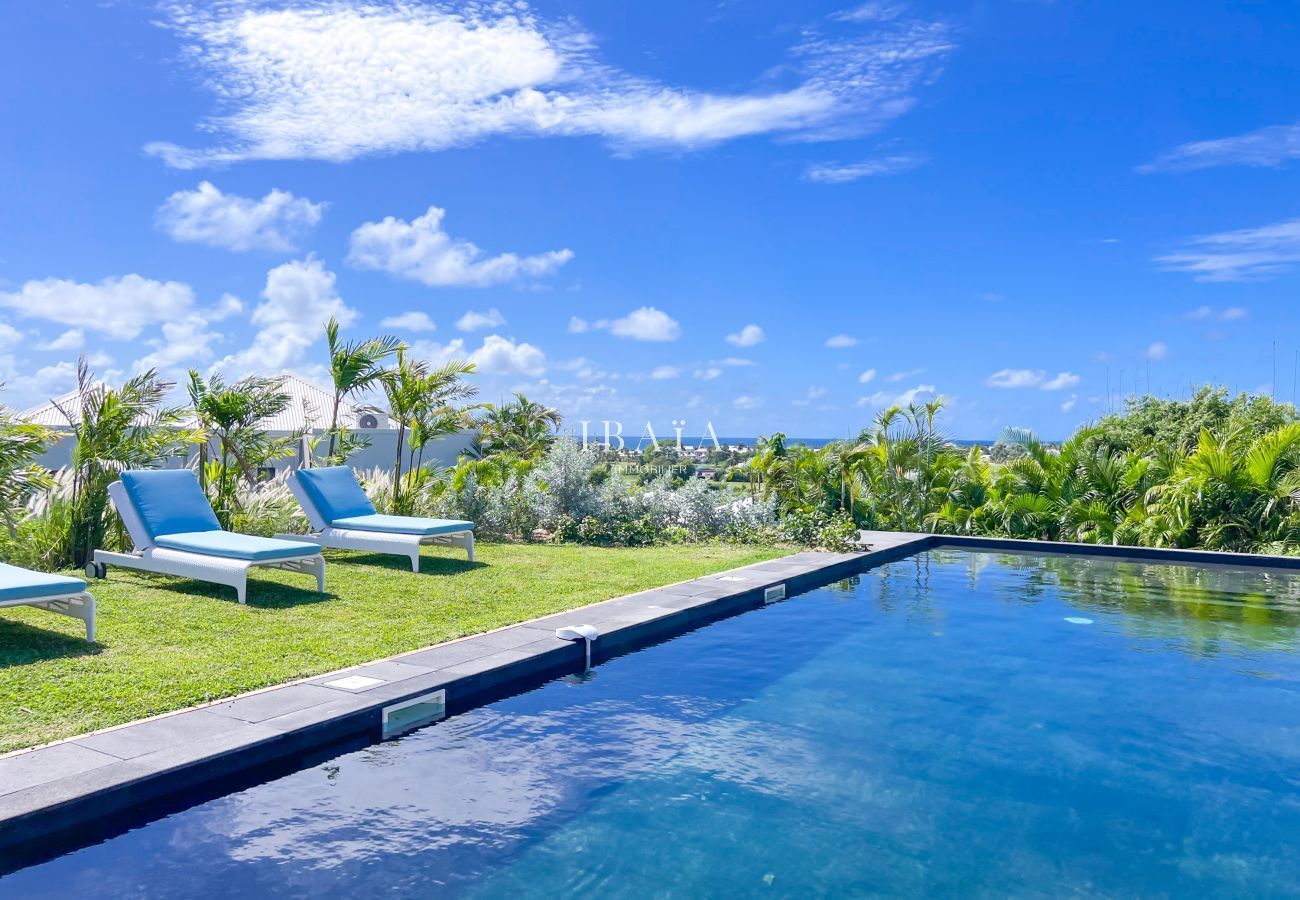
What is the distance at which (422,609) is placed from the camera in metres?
7.74

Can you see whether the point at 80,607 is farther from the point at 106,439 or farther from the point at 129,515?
the point at 106,439

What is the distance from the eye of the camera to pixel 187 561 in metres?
7.91

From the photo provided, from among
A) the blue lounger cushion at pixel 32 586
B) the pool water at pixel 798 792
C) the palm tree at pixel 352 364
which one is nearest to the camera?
the pool water at pixel 798 792

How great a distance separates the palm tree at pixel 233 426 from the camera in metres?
10.8

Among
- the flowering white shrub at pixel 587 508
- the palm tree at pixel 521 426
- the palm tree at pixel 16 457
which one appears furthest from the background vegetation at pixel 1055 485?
the palm tree at pixel 521 426

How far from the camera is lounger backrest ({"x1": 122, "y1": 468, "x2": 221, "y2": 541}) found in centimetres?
830

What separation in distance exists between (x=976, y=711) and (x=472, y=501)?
30.1 feet

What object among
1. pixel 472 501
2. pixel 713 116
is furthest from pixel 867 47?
pixel 472 501

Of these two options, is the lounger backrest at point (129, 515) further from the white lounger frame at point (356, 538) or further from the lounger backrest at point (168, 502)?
the white lounger frame at point (356, 538)

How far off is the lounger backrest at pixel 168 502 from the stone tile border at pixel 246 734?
369 cm

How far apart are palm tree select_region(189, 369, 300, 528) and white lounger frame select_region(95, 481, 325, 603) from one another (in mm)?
2061

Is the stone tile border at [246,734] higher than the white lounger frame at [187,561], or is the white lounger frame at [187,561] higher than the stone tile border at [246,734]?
the white lounger frame at [187,561]

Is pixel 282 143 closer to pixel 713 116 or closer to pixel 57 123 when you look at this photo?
pixel 57 123

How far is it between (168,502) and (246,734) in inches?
201
